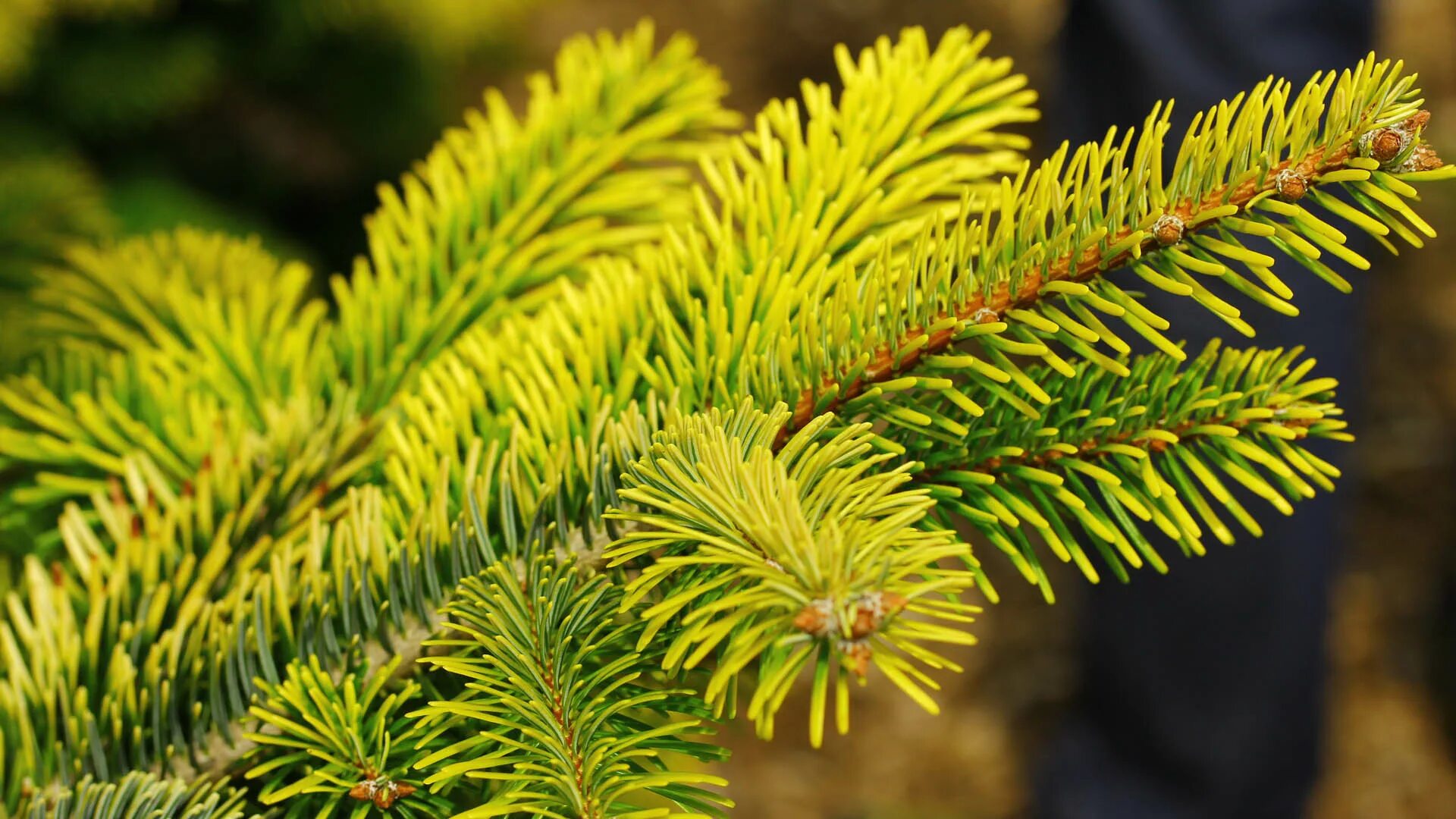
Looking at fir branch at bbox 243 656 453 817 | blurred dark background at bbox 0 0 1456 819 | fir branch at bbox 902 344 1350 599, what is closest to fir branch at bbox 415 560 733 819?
fir branch at bbox 243 656 453 817

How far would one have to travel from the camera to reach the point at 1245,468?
0.37 m

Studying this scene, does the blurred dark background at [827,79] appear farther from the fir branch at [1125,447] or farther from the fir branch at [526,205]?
the fir branch at [1125,447]

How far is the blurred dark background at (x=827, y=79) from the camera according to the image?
3.85 feet

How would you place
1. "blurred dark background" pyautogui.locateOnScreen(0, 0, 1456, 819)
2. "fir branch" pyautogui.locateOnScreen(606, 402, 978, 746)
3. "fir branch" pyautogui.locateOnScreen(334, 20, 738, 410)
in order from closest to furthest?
"fir branch" pyautogui.locateOnScreen(606, 402, 978, 746) → "fir branch" pyautogui.locateOnScreen(334, 20, 738, 410) → "blurred dark background" pyautogui.locateOnScreen(0, 0, 1456, 819)

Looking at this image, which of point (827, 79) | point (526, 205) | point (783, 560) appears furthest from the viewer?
point (827, 79)

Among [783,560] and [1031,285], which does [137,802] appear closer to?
[783,560]

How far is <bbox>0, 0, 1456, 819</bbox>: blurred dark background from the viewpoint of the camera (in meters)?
1.17

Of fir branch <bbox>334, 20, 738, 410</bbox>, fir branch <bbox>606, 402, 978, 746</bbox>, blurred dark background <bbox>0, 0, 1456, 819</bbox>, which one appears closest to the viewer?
fir branch <bbox>606, 402, 978, 746</bbox>

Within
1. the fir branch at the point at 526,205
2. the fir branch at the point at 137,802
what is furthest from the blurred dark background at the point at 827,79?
the fir branch at the point at 137,802

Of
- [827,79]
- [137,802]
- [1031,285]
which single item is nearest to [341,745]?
[137,802]

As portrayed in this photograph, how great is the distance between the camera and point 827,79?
8.62 feet

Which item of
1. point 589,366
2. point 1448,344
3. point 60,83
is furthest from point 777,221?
point 1448,344

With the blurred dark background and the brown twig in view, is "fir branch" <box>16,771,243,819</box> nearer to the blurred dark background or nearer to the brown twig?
the brown twig

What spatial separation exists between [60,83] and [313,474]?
0.96m
